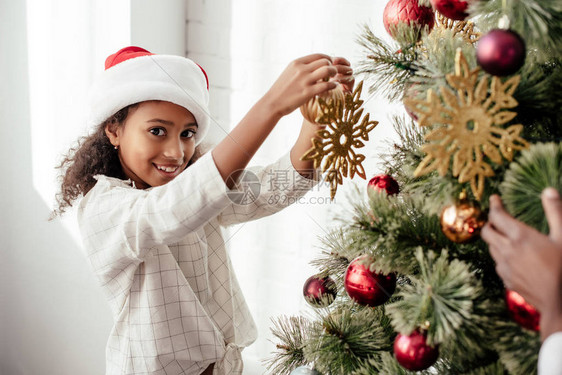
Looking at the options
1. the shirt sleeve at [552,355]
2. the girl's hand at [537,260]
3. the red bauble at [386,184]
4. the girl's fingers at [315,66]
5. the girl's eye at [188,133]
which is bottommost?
the girl's eye at [188,133]

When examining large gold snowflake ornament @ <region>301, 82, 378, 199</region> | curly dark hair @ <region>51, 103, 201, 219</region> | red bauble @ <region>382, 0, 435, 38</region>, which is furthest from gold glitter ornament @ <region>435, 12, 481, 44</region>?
curly dark hair @ <region>51, 103, 201, 219</region>

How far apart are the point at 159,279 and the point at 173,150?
0.64 ft

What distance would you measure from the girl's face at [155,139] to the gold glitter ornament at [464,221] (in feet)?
1.65

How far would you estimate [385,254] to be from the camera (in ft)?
1.65

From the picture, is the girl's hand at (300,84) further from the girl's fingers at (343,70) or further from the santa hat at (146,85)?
the santa hat at (146,85)

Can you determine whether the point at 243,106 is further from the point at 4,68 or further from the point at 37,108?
the point at 4,68

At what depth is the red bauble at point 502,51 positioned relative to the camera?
0.40 m

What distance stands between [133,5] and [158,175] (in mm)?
519

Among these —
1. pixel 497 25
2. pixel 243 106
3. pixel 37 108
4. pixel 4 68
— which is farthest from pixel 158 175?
pixel 4 68

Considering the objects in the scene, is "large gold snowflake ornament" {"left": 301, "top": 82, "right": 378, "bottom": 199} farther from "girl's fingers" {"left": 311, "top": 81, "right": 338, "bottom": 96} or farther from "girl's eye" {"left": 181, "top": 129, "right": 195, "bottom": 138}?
"girl's eye" {"left": 181, "top": 129, "right": 195, "bottom": 138}

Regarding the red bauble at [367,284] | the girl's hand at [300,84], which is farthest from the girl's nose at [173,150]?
the red bauble at [367,284]

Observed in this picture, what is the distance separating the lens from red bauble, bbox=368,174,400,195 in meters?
0.60

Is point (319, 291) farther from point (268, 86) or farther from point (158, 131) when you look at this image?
point (268, 86)

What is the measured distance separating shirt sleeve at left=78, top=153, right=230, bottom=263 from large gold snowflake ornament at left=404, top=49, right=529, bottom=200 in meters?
0.27
